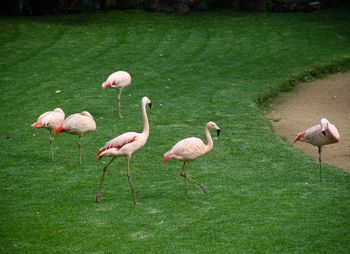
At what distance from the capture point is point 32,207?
10.6 meters

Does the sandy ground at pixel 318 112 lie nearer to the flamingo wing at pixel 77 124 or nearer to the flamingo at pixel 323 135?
the flamingo at pixel 323 135

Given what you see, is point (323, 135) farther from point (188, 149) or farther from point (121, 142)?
point (121, 142)

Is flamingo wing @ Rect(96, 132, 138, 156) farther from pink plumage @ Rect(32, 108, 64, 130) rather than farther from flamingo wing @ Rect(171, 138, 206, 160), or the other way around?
pink plumage @ Rect(32, 108, 64, 130)

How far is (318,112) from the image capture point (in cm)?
1723

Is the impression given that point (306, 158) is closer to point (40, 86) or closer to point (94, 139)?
point (94, 139)

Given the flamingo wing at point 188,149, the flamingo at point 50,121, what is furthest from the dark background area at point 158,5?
the flamingo wing at point 188,149

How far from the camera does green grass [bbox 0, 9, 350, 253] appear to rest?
9539 millimetres

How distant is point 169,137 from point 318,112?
14.7 ft

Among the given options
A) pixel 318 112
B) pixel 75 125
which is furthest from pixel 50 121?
pixel 318 112

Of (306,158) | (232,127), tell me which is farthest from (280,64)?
(306,158)

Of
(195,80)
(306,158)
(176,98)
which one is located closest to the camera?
(306,158)

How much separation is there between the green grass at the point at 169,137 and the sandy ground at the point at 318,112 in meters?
0.48

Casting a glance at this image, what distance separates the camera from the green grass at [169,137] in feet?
A: 31.3

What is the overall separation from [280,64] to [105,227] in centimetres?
1210
